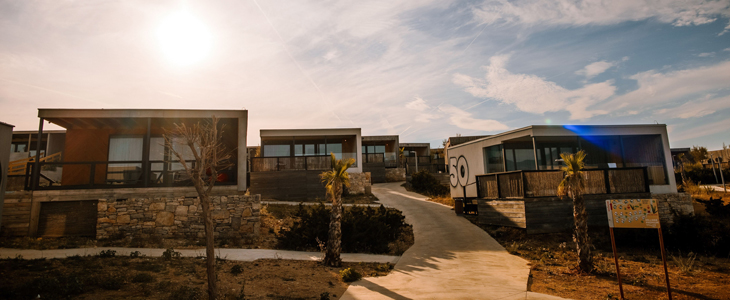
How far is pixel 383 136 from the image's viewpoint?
37000 millimetres

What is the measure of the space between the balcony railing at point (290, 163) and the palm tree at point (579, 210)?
16.2 meters

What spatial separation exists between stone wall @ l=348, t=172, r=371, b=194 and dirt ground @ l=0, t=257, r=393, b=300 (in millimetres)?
15183

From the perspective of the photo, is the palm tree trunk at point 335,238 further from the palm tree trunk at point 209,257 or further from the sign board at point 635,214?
the sign board at point 635,214

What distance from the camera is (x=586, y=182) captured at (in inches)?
548

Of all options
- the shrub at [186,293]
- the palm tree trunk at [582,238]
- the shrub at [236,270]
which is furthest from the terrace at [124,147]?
the palm tree trunk at [582,238]

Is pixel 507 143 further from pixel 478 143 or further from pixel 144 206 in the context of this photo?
pixel 144 206

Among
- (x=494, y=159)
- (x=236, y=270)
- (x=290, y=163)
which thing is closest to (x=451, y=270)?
(x=236, y=270)

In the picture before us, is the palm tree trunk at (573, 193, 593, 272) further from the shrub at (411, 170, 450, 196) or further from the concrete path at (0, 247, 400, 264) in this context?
the shrub at (411, 170, 450, 196)

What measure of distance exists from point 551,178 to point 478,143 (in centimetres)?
659

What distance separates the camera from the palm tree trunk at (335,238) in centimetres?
1005

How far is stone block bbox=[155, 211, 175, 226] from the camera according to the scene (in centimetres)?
1305

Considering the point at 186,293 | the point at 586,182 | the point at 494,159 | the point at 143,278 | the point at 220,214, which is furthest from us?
the point at 494,159

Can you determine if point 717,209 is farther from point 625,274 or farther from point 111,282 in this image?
point 111,282

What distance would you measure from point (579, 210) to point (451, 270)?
410cm
